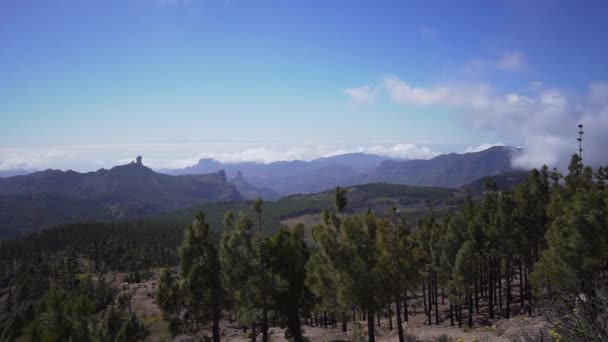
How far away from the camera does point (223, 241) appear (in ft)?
78.9

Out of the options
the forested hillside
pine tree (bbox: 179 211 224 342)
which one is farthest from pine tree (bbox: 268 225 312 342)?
pine tree (bbox: 179 211 224 342)

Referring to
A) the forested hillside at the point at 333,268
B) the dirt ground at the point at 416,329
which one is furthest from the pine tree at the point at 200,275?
the dirt ground at the point at 416,329

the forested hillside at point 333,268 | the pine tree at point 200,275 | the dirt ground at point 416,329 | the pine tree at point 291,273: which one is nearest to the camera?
the forested hillside at point 333,268

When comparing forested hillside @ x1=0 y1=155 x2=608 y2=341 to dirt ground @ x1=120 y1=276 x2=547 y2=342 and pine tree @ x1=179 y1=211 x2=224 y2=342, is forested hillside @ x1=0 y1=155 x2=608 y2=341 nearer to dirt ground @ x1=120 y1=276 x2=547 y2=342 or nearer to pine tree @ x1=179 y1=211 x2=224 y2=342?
pine tree @ x1=179 y1=211 x2=224 y2=342

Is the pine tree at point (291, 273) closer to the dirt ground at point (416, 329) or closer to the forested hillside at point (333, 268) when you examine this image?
the forested hillside at point (333, 268)

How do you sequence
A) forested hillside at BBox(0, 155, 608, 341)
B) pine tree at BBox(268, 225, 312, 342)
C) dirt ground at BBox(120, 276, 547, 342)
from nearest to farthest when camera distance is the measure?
forested hillside at BBox(0, 155, 608, 341)
dirt ground at BBox(120, 276, 547, 342)
pine tree at BBox(268, 225, 312, 342)

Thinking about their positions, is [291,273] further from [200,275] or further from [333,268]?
[200,275]

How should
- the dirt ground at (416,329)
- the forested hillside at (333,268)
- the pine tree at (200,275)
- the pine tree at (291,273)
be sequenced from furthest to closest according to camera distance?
A: the pine tree at (291,273)
the dirt ground at (416,329)
the pine tree at (200,275)
the forested hillside at (333,268)

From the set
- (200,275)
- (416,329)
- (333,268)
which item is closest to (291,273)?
(333,268)

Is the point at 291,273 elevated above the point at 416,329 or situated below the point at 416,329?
above

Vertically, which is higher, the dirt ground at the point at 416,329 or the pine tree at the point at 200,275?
the pine tree at the point at 200,275

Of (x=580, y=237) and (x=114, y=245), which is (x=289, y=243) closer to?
(x=580, y=237)

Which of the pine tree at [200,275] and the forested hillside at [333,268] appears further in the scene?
the pine tree at [200,275]

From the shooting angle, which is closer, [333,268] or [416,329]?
[333,268]
